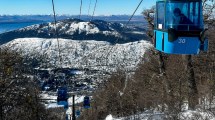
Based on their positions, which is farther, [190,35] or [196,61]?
[196,61]

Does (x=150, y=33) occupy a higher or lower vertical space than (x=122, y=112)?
higher

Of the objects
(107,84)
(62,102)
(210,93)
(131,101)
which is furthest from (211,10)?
(107,84)

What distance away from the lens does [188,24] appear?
10.3 m

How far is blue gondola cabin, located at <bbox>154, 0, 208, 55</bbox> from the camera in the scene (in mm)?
9648

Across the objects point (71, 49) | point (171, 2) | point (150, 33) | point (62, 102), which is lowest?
point (71, 49)

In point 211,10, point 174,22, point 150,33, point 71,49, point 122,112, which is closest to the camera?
point 174,22

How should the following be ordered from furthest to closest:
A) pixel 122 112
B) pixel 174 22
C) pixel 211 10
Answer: pixel 122 112
pixel 211 10
pixel 174 22

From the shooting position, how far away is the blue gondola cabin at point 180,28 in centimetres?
965

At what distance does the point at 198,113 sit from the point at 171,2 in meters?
8.70

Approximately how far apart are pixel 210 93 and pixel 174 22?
12.0 metres

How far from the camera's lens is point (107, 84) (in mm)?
44906

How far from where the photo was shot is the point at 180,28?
33.4 ft

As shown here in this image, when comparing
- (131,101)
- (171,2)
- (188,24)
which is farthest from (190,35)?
(131,101)

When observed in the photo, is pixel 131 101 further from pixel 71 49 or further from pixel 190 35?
pixel 71 49
